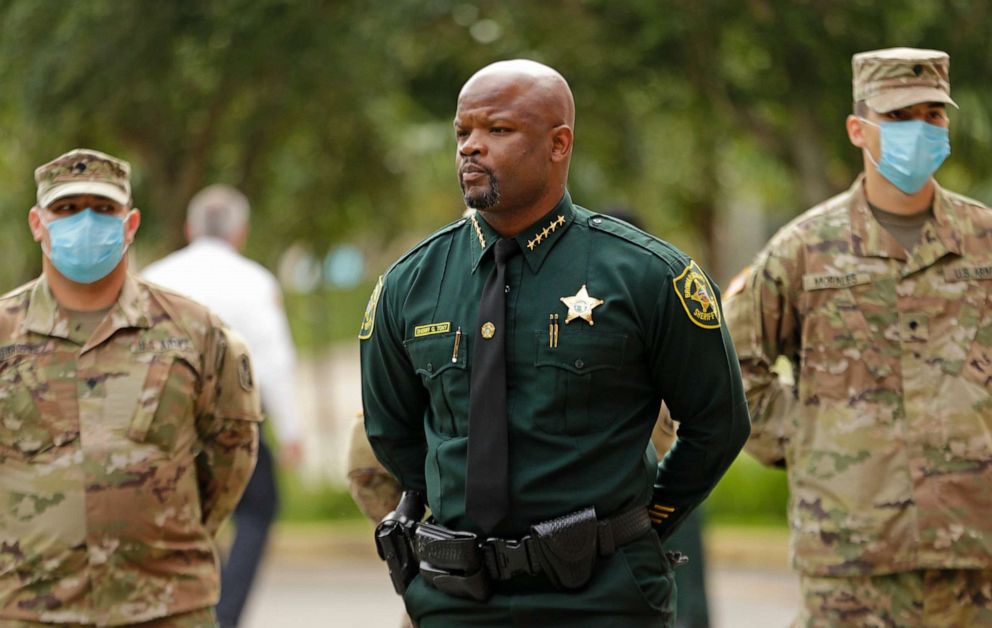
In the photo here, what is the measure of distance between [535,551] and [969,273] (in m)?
1.96

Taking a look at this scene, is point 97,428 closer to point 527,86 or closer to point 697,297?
point 527,86

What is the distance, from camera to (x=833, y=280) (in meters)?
5.28

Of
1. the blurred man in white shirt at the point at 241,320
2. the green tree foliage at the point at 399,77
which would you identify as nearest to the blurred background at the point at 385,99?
the green tree foliage at the point at 399,77

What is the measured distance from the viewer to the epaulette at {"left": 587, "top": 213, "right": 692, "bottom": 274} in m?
4.02

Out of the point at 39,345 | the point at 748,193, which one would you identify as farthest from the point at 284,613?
the point at 748,193

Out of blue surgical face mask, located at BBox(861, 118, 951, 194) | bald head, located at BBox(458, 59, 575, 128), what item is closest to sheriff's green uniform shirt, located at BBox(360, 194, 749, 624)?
bald head, located at BBox(458, 59, 575, 128)

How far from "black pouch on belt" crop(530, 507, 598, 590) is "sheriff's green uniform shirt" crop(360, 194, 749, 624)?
0.15ft

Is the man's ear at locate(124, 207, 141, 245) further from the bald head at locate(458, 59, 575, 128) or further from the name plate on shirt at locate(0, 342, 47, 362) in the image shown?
the bald head at locate(458, 59, 575, 128)

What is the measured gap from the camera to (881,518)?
5.15 metres

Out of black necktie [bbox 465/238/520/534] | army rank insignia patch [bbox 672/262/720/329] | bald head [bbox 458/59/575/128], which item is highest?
bald head [bbox 458/59/575/128]

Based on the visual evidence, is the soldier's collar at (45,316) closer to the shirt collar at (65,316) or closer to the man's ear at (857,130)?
the shirt collar at (65,316)

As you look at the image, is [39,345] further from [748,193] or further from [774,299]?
[748,193]

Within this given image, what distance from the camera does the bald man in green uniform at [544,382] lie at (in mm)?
3902

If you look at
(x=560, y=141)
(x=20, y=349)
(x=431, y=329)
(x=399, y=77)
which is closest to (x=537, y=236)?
(x=560, y=141)
